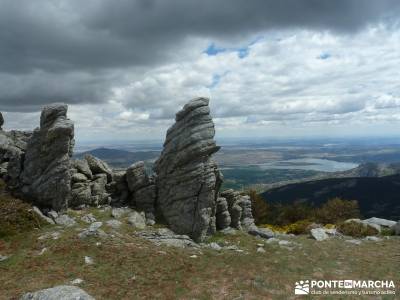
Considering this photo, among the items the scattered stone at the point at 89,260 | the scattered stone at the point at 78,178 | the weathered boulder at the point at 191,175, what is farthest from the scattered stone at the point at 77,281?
the scattered stone at the point at 78,178

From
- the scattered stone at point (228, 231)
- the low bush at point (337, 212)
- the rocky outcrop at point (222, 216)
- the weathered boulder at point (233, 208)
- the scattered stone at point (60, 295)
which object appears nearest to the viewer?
the scattered stone at point (60, 295)

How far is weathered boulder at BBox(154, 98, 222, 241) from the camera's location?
46375 mm

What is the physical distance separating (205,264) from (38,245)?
15.3 metres

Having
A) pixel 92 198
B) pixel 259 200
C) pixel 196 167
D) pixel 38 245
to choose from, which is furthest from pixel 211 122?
pixel 259 200

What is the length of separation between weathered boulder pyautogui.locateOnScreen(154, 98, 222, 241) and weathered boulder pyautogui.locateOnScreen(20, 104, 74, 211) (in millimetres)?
12846

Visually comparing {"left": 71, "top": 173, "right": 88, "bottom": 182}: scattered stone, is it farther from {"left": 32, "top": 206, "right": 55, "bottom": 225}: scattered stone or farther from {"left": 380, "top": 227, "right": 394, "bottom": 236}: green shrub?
{"left": 380, "top": 227, "right": 394, "bottom": 236}: green shrub

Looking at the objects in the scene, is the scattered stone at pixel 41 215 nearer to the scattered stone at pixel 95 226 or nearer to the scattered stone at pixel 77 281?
the scattered stone at pixel 95 226

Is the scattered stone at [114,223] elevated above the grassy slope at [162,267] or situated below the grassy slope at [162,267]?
above

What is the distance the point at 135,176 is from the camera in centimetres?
5081

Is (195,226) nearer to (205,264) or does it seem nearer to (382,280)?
(205,264)

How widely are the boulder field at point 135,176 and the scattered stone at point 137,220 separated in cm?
98

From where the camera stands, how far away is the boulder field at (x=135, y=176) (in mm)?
43031

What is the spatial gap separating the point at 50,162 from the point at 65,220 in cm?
781

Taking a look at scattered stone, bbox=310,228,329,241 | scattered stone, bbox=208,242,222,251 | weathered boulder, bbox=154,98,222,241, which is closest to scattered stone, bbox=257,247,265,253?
scattered stone, bbox=208,242,222,251
